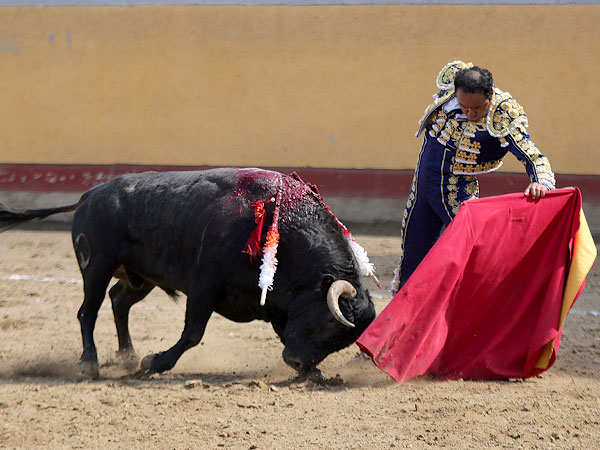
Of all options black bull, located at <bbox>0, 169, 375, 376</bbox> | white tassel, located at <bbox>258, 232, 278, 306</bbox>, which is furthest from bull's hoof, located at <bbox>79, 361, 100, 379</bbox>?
white tassel, located at <bbox>258, 232, 278, 306</bbox>

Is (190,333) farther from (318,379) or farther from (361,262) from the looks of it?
(361,262)

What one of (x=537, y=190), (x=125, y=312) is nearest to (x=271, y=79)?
(x=125, y=312)

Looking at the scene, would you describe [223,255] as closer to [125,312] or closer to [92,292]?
[92,292]

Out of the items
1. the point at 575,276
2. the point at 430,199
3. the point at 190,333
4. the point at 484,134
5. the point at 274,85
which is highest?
the point at 484,134

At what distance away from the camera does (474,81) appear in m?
4.30

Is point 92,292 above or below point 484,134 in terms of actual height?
below

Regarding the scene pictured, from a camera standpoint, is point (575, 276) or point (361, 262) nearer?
point (575, 276)

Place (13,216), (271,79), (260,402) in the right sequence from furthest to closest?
1. (271,79)
2. (13,216)
3. (260,402)

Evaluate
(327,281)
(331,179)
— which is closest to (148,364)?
(327,281)

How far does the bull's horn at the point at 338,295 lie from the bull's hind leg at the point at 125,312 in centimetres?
161

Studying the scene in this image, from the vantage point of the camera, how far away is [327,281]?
4496mm

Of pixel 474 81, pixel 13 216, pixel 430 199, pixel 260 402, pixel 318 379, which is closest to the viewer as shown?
pixel 260 402

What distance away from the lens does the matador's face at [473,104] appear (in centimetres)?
434

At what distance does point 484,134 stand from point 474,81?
36 centimetres
